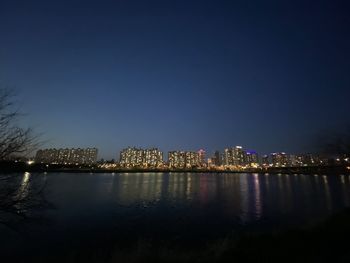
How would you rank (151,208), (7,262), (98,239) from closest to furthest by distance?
(7,262) → (98,239) → (151,208)

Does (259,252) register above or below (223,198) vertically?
below

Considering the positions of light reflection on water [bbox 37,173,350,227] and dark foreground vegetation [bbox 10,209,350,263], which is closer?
dark foreground vegetation [bbox 10,209,350,263]

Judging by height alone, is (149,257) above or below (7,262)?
above

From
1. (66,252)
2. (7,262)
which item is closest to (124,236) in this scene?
(66,252)

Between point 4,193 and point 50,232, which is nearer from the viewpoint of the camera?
point 4,193

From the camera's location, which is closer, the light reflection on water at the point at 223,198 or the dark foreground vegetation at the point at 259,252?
the dark foreground vegetation at the point at 259,252

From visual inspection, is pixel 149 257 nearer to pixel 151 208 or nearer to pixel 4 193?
pixel 4 193

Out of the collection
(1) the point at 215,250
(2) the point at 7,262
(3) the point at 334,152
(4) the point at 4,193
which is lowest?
(2) the point at 7,262

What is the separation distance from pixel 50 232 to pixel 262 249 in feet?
59.1

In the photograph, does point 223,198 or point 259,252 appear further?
point 223,198

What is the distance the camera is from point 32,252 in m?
17.2

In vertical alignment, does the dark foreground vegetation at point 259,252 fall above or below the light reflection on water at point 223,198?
below

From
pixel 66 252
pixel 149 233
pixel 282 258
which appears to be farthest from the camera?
pixel 149 233

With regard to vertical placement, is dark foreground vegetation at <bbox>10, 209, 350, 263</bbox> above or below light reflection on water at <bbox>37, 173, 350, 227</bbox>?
below
